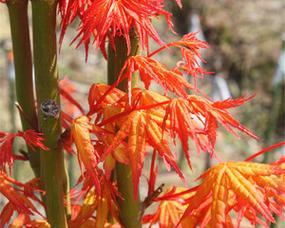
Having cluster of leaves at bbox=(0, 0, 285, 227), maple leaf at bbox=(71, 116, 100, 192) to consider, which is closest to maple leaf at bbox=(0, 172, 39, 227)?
cluster of leaves at bbox=(0, 0, 285, 227)

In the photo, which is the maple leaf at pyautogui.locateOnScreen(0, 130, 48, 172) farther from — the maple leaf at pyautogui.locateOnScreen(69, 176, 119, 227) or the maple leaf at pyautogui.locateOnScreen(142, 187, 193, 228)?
the maple leaf at pyautogui.locateOnScreen(142, 187, 193, 228)

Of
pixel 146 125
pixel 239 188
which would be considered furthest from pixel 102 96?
pixel 239 188

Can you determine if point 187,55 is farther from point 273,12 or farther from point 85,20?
point 273,12

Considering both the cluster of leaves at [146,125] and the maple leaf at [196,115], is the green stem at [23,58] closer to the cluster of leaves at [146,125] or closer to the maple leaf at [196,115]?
the cluster of leaves at [146,125]

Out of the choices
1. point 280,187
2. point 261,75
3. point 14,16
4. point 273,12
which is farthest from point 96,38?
point 273,12

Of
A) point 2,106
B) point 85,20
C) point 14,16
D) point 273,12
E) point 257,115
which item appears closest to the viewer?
point 85,20

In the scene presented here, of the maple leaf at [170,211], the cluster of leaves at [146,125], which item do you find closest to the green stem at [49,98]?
the cluster of leaves at [146,125]

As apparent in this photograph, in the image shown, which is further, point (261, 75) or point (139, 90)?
point (261, 75)

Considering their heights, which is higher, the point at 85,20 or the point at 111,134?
the point at 85,20
